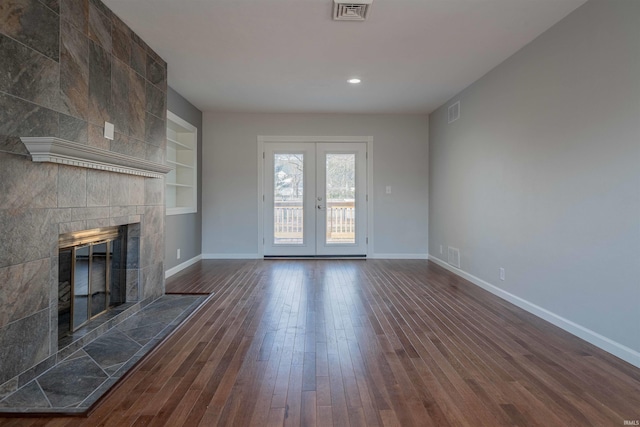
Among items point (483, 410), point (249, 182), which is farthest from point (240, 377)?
point (249, 182)

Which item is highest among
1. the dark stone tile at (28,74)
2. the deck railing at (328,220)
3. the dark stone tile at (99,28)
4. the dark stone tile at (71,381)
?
the dark stone tile at (99,28)

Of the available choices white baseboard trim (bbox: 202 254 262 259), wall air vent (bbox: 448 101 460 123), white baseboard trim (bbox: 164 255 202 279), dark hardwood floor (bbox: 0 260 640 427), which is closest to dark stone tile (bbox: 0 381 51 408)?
dark hardwood floor (bbox: 0 260 640 427)

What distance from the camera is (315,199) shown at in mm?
5863

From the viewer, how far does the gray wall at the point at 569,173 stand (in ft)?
7.20

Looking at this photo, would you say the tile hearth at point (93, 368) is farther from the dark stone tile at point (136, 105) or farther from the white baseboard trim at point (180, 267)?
the dark stone tile at point (136, 105)

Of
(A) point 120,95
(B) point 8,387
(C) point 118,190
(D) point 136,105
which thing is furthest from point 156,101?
(B) point 8,387

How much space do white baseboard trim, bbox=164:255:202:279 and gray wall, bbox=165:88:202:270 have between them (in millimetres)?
41

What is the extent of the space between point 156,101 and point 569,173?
12.9 feet

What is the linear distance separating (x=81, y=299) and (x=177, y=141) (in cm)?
335

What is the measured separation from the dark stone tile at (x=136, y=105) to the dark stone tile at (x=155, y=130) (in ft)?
0.23

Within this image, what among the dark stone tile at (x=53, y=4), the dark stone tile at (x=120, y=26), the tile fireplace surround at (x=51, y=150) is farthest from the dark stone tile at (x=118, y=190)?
the dark stone tile at (x=120, y=26)

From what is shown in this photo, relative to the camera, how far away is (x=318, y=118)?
581 cm

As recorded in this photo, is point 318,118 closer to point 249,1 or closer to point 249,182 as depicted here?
point 249,182

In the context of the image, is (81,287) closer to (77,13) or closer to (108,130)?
(108,130)
